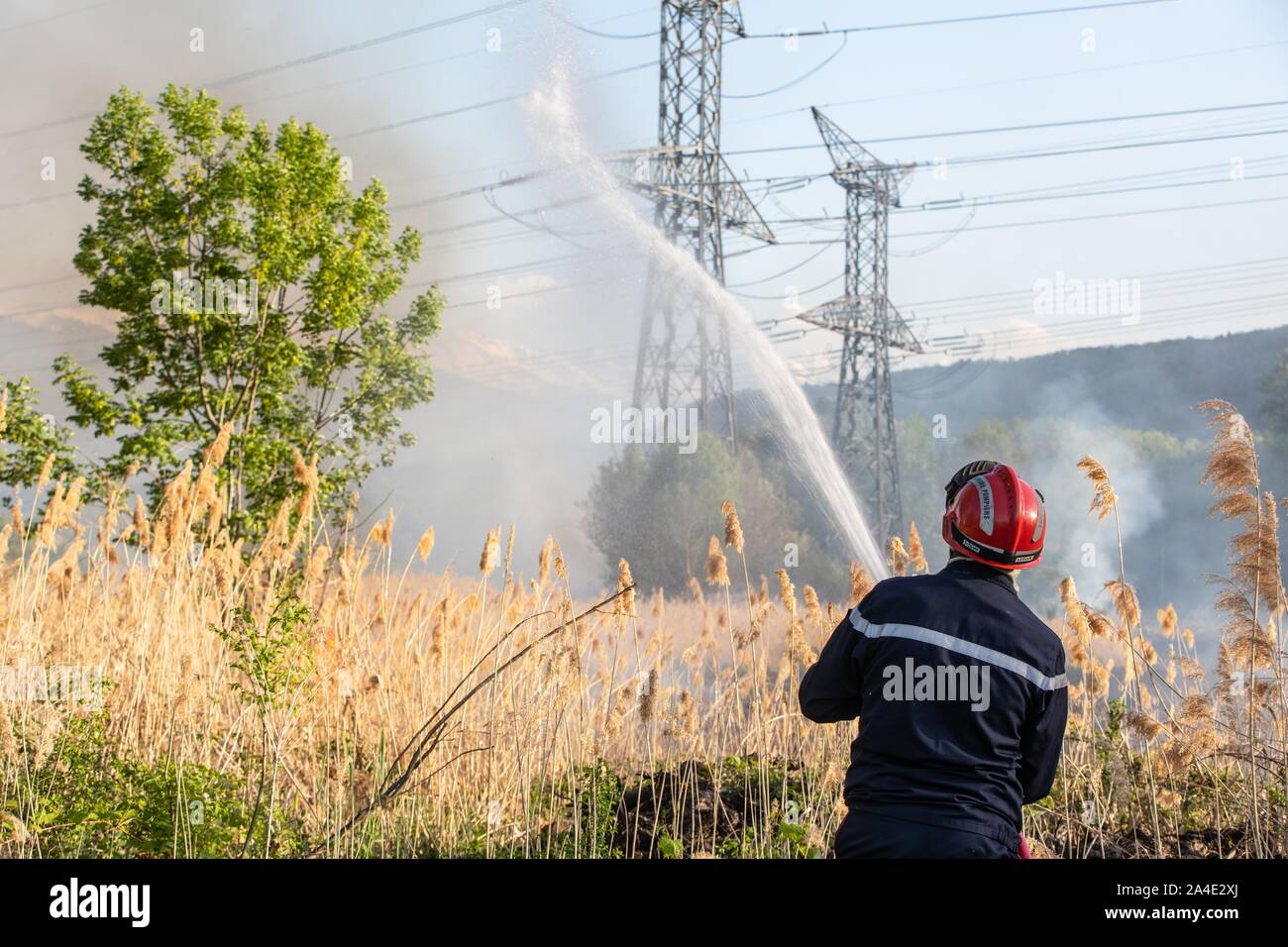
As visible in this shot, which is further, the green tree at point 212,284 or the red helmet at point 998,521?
the green tree at point 212,284

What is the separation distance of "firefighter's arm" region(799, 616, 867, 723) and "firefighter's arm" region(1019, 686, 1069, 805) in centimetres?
46

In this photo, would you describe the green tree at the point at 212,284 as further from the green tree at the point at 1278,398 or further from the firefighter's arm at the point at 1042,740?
the green tree at the point at 1278,398

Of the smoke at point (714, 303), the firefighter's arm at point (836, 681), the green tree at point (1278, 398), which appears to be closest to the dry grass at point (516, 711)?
the firefighter's arm at point (836, 681)

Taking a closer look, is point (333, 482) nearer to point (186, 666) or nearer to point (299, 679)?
point (186, 666)

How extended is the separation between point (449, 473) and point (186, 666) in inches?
1852

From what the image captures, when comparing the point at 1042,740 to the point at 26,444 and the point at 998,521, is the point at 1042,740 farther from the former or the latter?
the point at 26,444

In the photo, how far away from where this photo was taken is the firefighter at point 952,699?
2871 mm

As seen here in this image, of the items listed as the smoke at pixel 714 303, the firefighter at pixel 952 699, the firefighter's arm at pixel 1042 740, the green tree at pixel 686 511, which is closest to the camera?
the firefighter at pixel 952 699

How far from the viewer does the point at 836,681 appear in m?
3.05

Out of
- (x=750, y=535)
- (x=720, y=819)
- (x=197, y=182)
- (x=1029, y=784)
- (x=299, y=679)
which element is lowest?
(x=720, y=819)

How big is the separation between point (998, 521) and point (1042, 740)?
60 cm

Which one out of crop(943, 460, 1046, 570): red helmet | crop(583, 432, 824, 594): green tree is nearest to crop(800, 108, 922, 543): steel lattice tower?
crop(583, 432, 824, 594): green tree
